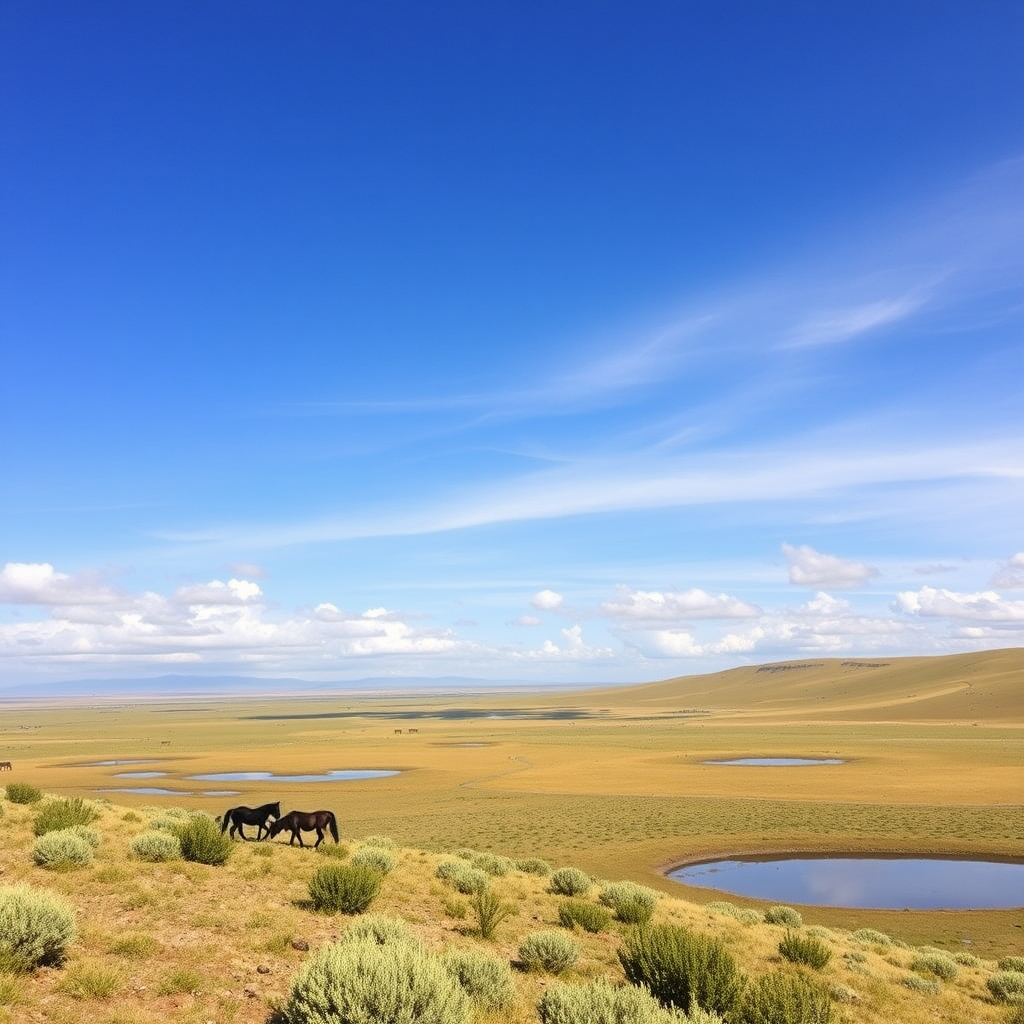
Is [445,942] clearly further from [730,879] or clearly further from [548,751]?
[548,751]

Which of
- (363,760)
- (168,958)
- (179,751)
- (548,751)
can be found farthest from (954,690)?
(168,958)

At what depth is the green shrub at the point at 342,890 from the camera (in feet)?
43.8

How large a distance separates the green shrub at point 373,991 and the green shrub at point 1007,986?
41.4 feet

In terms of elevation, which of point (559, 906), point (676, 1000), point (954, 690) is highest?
point (676, 1000)

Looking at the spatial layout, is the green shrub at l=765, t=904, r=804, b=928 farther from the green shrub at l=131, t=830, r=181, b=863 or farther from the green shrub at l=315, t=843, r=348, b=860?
the green shrub at l=131, t=830, r=181, b=863

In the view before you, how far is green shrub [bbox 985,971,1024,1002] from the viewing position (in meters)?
14.4

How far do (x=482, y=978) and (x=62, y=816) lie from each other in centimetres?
1228

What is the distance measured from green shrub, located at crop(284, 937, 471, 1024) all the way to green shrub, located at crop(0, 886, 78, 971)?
361 cm

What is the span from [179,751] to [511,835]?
68.5 metres

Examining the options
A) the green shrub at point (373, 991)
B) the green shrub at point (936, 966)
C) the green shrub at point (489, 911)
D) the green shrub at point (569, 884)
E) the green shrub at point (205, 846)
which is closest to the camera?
the green shrub at point (373, 991)

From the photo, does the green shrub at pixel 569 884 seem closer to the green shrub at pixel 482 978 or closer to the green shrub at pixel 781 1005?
the green shrub at pixel 482 978

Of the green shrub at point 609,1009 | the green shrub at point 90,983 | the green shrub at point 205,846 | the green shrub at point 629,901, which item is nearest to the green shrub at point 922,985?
the green shrub at point 629,901

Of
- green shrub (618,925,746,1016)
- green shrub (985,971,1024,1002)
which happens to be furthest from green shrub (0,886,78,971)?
green shrub (985,971,1024,1002)

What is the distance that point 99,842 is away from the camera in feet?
50.6
